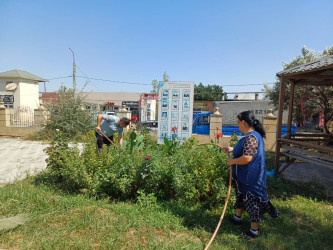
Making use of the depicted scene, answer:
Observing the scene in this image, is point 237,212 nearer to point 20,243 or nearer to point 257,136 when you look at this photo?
point 257,136

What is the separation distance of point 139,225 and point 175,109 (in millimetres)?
3526

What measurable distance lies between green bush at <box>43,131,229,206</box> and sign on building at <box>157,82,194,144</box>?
6.16 ft

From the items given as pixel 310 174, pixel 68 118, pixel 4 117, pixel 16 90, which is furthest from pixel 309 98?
pixel 16 90

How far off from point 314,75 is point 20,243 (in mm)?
6529

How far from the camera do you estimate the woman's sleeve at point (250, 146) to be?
8.50ft

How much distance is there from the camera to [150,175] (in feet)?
11.8

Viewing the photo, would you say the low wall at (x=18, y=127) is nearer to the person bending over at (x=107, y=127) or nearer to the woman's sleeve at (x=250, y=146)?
the person bending over at (x=107, y=127)

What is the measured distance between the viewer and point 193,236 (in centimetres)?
278

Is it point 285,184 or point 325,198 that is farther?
point 285,184

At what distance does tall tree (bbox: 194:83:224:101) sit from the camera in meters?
47.4

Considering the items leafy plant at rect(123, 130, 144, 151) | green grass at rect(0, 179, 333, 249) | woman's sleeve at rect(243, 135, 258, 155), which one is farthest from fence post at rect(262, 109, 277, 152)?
woman's sleeve at rect(243, 135, 258, 155)

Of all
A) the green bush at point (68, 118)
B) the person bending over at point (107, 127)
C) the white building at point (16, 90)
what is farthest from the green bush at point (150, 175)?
the white building at point (16, 90)

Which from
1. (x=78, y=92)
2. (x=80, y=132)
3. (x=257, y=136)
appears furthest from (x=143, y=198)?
(x=78, y=92)

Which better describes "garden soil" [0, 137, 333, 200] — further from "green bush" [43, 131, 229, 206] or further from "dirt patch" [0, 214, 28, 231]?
"dirt patch" [0, 214, 28, 231]
